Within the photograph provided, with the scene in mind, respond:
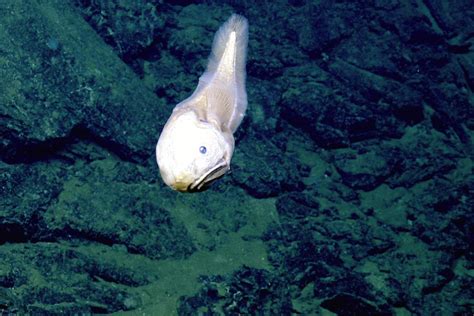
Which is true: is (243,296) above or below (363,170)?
below

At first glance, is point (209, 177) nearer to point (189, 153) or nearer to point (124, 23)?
point (189, 153)

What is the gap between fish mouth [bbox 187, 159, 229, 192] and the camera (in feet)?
5.09

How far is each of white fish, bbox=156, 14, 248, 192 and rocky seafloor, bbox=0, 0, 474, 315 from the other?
11.3 ft

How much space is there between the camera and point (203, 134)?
5.11ft

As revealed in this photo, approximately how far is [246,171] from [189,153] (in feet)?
18.6

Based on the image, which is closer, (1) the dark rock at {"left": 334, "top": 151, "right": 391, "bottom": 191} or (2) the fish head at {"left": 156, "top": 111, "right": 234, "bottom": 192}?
(2) the fish head at {"left": 156, "top": 111, "right": 234, "bottom": 192}

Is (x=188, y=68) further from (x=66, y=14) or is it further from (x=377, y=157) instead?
(x=377, y=157)

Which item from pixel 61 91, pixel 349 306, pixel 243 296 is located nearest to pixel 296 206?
pixel 349 306

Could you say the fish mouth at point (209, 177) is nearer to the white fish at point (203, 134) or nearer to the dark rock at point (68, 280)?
the white fish at point (203, 134)

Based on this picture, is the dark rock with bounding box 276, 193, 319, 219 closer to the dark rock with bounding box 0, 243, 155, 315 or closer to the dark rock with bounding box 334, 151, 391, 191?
the dark rock with bounding box 334, 151, 391, 191

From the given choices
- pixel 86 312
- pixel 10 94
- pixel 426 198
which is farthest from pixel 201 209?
pixel 426 198

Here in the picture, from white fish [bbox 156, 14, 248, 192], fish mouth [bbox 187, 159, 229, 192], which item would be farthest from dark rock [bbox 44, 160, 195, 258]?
fish mouth [bbox 187, 159, 229, 192]

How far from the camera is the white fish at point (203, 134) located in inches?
59.4

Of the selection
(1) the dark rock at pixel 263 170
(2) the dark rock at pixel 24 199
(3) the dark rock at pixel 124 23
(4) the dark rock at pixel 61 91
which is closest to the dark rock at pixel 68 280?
(2) the dark rock at pixel 24 199
